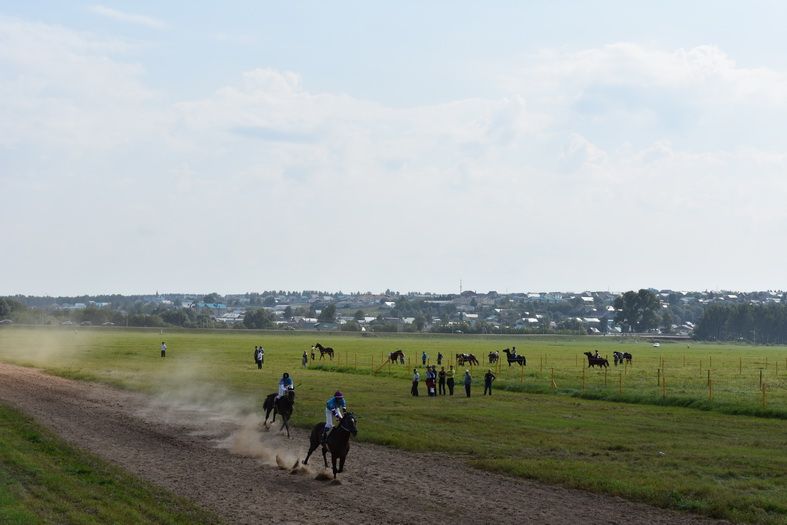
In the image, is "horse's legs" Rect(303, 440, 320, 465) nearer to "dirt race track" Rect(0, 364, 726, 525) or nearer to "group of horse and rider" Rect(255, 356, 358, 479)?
"group of horse and rider" Rect(255, 356, 358, 479)

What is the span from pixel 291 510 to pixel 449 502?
3.53 m

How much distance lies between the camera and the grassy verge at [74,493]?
1786 centimetres

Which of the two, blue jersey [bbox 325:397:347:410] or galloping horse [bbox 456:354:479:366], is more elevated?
blue jersey [bbox 325:397:347:410]

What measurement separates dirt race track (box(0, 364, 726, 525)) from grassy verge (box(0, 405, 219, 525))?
2.41 feet

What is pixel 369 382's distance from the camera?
180ft

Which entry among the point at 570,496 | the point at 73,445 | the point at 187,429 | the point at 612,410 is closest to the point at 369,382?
the point at 612,410

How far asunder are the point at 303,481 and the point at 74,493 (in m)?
5.40

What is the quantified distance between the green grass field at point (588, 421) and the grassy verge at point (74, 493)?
9.24 metres

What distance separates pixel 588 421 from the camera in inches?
1391

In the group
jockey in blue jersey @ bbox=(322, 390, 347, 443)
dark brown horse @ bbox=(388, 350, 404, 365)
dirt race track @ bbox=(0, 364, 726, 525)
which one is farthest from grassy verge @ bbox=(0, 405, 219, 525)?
dark brown horse @ bbox=(388, 350, 404, 365)

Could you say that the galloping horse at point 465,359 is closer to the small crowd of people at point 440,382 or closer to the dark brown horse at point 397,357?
the dark brown horse at point 397,357

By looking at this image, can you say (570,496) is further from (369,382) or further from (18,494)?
(369,382)

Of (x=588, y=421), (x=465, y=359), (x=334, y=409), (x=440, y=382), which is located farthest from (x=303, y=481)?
(x=465, y=359)

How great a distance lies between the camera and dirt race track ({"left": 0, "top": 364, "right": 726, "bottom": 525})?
749 inches
